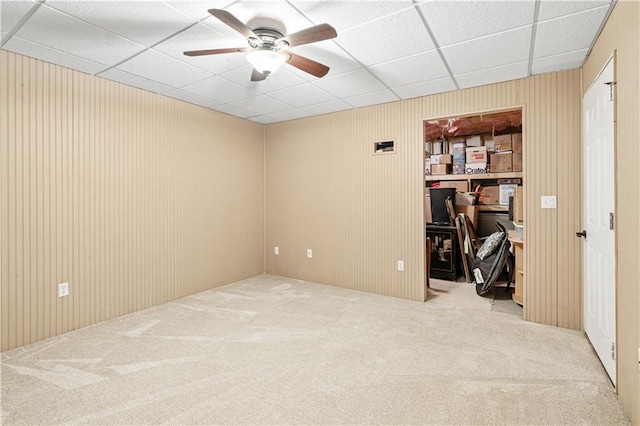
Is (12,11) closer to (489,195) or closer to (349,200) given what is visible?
(349,200)

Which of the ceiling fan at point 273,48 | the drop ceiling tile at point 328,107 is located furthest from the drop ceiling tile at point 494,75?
the ceiling fan at point 273,48

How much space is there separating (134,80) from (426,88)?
296cm

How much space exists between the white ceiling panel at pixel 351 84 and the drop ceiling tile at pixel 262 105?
0.74 metres

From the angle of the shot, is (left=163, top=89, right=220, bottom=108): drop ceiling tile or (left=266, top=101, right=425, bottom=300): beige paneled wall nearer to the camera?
(left=163, top=89, right=220, bottom=108): drop ceiling tile

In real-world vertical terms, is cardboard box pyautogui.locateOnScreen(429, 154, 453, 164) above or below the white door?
above

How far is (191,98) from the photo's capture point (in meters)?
3.90

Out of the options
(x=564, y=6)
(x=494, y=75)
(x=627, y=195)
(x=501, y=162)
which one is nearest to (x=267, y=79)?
(x=494, y=75)

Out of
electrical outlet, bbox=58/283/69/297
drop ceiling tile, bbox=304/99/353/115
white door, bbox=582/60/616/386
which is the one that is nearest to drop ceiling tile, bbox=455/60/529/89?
white door, bbox=582/60/616/386

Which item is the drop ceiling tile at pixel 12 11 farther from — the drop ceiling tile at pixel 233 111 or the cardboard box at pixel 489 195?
the cardboard box at pixel 489 195

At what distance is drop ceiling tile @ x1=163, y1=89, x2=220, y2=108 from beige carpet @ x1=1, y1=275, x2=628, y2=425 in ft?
7.77

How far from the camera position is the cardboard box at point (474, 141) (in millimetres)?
5825

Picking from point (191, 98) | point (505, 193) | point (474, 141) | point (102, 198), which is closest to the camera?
point (102, 198)

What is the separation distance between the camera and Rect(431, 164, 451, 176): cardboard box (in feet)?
19.4

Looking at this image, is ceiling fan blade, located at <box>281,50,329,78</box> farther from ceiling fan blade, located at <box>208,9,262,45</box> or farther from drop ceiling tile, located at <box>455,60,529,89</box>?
drop ceiling tile, located at <box>455,60,529,89</box>
